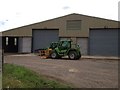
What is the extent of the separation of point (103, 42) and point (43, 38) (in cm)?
939

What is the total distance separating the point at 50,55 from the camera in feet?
103

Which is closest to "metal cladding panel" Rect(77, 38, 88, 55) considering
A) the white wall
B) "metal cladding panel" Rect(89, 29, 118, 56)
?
"metal cladding panel" Rect(89, 29, 118, 56)

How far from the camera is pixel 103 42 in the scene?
3781cm

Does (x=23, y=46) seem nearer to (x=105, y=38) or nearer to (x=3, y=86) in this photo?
(x=105, y=38)

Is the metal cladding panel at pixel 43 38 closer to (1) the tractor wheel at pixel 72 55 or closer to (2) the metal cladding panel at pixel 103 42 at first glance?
(2) the metal cladding panel at pixel 103 42

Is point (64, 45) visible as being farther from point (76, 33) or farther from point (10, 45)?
point (10, 45)

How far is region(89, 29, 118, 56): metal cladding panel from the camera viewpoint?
37.3 metres

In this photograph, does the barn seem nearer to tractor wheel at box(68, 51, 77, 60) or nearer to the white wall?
the white wall

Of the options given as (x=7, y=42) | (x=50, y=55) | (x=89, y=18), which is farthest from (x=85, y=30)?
(x=7, y=42)

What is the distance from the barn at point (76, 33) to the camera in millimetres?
37500

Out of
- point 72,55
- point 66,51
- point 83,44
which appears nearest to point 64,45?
point 66,51

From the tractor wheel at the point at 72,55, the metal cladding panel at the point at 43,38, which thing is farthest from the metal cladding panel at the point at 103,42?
the tractor wheel at the point at 72,55

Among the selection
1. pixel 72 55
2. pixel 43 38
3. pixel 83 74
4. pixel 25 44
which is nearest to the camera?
pixel 83 74

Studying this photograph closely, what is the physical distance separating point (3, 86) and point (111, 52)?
2965 centimetres
